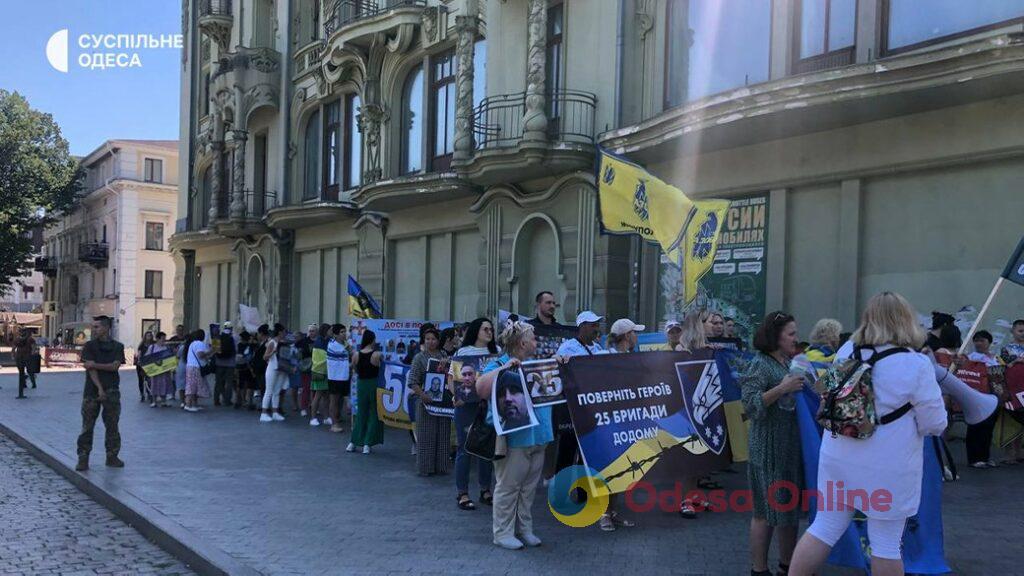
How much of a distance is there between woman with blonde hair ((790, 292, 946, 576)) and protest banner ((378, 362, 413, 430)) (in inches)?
290

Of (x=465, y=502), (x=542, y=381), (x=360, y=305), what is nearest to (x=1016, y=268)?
(x=542, y=381)

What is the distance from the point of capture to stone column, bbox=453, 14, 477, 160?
55.6ft

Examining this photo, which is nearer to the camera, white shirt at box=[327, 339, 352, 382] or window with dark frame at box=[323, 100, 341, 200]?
white shirt at box=[327, 339, 352, 382]

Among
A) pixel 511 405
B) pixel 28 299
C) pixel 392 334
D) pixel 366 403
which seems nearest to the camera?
pixel 511 405

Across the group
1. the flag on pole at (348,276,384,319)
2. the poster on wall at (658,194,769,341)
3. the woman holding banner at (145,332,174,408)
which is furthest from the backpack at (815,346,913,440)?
the woman holding banner at (145,332,174,408)

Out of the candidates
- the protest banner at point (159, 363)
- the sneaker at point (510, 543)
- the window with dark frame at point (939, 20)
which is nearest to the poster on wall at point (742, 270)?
the window with dark frame at point (939, 20)

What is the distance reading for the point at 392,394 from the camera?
11.1 metres

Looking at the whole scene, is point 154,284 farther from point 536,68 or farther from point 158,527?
point 158,527

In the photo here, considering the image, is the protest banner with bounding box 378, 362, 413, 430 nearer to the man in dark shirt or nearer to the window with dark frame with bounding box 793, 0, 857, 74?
the man in dark shirt

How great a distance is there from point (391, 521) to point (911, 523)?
4.23 metres

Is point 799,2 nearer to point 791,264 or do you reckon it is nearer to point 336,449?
point 791,264

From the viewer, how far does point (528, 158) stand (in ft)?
49.3

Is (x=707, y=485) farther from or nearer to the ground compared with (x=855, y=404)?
nearer to the ground

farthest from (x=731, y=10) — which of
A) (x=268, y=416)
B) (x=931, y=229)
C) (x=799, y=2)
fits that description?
(x=268, y=416)
